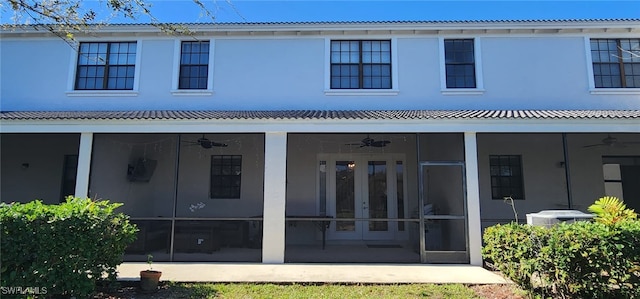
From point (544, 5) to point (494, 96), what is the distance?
2950 mm

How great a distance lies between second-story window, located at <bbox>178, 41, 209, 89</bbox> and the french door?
4.28 meters

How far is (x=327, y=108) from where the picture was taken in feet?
34.9

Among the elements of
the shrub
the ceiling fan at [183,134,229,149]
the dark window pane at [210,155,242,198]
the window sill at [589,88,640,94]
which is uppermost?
the window sill at [589,88,640,94]

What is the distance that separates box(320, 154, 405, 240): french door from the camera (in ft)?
38.0

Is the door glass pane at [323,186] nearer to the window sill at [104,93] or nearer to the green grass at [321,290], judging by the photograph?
the green grass at [321,290]

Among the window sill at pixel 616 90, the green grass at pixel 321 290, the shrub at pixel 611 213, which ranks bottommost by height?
the green grass at pixel 321 290

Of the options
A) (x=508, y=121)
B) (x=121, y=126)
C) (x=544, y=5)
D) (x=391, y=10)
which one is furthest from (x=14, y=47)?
(x=544, y=5)

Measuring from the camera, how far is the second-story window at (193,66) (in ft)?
36.0

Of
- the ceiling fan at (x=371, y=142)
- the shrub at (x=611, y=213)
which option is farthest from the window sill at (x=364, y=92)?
the shrub at (x=611, y=213)

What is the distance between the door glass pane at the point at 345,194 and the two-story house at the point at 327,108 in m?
0.04

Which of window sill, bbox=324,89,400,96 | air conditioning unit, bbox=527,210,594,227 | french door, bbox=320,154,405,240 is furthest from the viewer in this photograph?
french door, bbox=320,154,405,240

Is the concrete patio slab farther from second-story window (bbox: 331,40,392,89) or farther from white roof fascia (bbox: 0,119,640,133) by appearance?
second-story window (bbox: 331,40,392,89)

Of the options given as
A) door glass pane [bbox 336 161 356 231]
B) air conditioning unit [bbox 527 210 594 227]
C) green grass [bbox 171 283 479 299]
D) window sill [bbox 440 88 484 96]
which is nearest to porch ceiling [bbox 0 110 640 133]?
window sill [bbox 440 88 484 96]

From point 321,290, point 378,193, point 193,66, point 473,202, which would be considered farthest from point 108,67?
point 473,202
